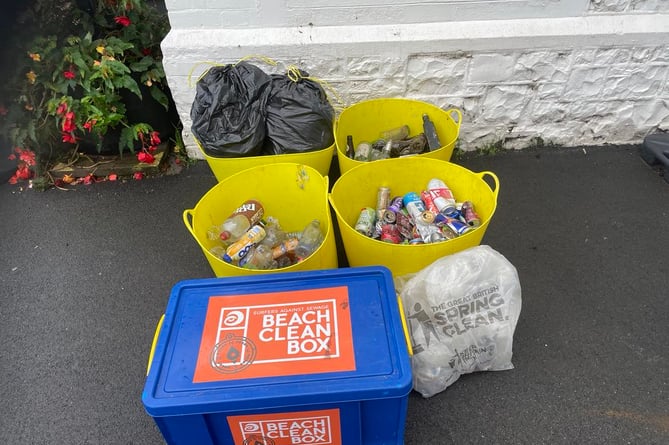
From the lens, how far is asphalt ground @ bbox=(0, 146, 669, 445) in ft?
5.74

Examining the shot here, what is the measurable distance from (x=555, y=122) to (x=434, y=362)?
6.66 ft

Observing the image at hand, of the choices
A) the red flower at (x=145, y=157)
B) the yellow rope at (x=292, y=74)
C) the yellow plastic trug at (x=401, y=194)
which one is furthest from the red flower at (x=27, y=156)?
the yellow plastic trug at (x=401, y=194)

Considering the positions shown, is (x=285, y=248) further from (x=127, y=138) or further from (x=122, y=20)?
(x=122, y=20)

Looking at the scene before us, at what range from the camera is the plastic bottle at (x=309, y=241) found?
6.49 ft

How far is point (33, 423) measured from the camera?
1.82 metres

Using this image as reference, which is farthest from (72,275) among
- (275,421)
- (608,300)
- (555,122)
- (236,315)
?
(555,122)

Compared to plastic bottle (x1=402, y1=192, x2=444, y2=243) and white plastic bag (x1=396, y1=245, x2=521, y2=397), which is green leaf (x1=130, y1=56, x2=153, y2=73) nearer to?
plastic bottle (x1=402, y1=192, x2=444, y2=243)

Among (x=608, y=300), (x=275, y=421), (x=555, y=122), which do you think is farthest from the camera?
(x=555, y=122)

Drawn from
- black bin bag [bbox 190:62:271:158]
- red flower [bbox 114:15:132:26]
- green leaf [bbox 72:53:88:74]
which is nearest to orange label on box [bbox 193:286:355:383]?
black bin bag [bbox 190:62:271:158]

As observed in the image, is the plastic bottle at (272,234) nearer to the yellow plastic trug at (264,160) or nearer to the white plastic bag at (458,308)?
the yellow plastic trug at (264,160)

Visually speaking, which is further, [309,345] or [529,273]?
[529,273]

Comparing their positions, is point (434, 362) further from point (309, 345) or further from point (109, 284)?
point (109, 284)

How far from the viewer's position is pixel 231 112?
229cm

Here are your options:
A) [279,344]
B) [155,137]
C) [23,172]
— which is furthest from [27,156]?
[279,344]
